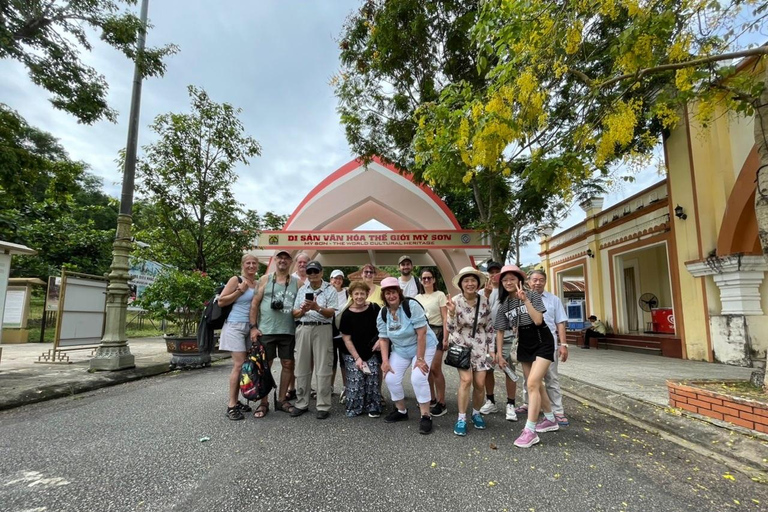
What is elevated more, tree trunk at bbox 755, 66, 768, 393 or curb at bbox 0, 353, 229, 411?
tree trunk at bbox 755, 66, 768, 393

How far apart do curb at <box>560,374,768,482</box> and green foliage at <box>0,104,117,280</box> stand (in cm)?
819

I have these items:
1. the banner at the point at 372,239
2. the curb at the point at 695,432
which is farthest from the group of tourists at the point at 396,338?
the banner at the point at 372,239

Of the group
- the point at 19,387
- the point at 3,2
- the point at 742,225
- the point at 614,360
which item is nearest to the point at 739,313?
the point at 742,225

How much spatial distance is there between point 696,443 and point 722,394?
0.53 metres

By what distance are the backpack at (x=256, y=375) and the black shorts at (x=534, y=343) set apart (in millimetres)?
2476

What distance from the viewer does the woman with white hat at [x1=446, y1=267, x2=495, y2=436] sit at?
380 centimetres

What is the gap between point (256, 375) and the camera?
4102 millimetres

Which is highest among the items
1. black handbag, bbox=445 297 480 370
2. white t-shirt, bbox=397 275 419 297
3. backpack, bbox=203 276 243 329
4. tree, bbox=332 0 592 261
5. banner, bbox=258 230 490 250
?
tree, bbox=332 0 592 261

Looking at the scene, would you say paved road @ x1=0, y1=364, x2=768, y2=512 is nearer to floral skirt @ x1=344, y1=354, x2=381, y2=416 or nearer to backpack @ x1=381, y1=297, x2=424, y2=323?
floral skirt @ x1=344, y1=354, x2=381, y2=416

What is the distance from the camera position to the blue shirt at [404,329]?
12.6 ft

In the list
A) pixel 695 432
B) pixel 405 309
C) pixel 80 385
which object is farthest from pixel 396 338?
pixel 80 385

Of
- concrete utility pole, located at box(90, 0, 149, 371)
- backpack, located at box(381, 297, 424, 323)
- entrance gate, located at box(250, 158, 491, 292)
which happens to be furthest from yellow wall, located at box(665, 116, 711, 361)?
concrete utility pole, located at box(90, 0, 149, 371)

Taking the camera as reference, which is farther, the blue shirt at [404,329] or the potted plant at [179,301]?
the potted plant at [179,301]

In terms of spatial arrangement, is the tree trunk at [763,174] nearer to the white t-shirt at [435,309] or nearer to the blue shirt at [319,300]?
the white t-shirt at [435,309]
